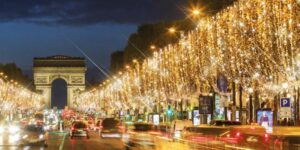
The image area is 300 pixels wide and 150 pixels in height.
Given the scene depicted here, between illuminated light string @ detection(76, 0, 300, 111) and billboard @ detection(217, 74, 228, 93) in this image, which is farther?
billboard @ detection(217, 74, 228, 93)

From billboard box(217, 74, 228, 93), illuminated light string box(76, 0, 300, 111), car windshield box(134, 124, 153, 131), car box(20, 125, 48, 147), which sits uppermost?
illuminated light string box(76, 0, 300, 111)

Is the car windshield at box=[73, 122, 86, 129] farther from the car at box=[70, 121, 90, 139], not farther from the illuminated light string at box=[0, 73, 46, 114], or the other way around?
the illuminated light string at box=[0, 73, 46, 114]

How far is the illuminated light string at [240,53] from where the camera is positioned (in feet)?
120

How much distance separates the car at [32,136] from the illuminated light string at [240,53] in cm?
1254

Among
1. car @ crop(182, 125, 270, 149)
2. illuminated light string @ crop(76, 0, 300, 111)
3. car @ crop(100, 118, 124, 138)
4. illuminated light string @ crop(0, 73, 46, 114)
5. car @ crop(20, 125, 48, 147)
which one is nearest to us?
car @ crop(182, 125, 270, 149)

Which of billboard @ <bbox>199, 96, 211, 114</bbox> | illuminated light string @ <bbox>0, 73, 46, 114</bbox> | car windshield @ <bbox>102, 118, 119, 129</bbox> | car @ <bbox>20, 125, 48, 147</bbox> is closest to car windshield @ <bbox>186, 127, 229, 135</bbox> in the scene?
car @ <bbox>20, 125, 48, 147</bbox>

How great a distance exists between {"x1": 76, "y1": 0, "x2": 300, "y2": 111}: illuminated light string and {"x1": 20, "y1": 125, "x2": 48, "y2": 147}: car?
12.5 meters

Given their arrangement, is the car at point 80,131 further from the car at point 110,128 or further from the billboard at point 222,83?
the billboard at point 222,83

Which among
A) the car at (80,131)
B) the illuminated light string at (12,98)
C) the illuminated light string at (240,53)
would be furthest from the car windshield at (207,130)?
the illuminated light string at (12,98)

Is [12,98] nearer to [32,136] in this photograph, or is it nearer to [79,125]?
[79,125]

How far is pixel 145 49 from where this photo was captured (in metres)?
102

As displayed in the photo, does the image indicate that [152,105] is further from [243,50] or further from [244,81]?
[243,50]

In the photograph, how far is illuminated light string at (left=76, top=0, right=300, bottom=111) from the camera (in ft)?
120

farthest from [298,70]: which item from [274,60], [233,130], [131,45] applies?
[131,45]
